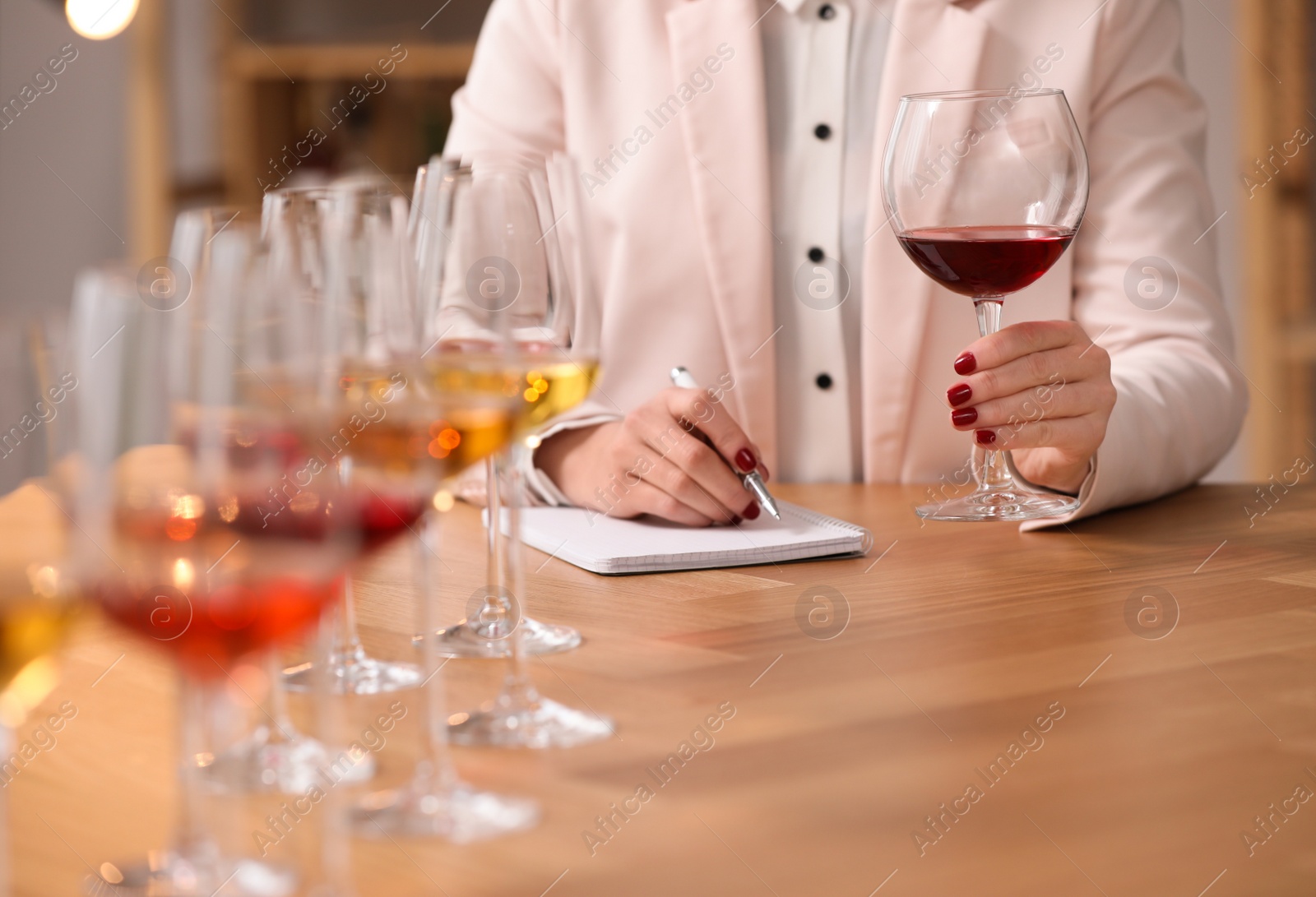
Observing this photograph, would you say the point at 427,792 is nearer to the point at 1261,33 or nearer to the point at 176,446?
the point at 176,446

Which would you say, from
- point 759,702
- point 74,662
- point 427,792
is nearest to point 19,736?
point 74,662

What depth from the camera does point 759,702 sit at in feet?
2.20

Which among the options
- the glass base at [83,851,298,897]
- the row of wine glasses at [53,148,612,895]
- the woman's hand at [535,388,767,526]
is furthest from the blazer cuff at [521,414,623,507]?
the glass base at [83,851,298,897]

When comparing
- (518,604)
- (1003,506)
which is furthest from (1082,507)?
(518,604)

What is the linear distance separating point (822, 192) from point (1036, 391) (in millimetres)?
606

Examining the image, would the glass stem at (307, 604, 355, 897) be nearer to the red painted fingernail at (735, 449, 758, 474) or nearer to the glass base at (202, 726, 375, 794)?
the glass base at (202, 726, 375, 794)

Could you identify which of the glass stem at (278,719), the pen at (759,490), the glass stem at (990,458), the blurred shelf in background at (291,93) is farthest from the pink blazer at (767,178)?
the blurred shelf in background at (291,93)

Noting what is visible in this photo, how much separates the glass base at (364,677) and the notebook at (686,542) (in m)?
0.27

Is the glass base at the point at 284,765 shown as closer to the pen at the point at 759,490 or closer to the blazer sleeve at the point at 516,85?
the pen at the point at 759,490

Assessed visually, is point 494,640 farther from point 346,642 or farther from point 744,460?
point 744,460

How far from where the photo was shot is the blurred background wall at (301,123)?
310 centimetres

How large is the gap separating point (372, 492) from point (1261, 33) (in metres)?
3.09

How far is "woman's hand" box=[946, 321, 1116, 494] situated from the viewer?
3.64 ft

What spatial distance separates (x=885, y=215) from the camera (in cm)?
156
